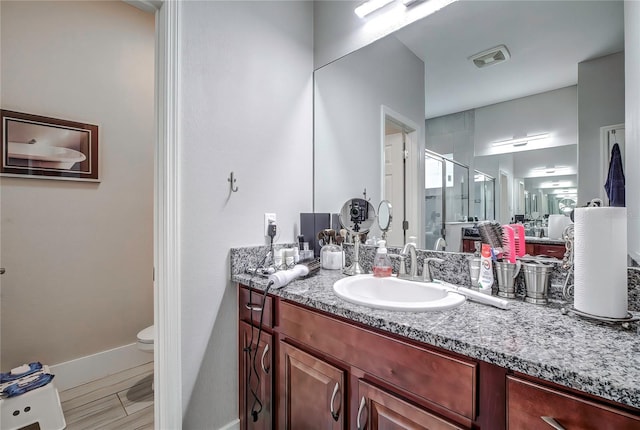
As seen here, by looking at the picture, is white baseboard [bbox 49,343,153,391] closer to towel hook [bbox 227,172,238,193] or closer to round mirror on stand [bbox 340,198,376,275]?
towel hook [bbox 227,172,238,193]

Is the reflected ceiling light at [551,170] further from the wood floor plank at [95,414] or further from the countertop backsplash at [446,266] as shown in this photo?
the wood floor plank at [95,414]

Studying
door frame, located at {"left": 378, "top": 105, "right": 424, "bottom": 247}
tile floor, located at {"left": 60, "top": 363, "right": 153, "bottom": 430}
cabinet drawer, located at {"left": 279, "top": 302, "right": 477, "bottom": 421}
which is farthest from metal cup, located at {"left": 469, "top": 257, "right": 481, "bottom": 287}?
tile floor, located at {"left": 60, "top": 363, "right": 153, "bottom": 430}

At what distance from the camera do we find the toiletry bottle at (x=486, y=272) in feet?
3.45

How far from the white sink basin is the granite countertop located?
21 millimetres

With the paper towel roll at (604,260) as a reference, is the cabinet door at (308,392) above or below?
below

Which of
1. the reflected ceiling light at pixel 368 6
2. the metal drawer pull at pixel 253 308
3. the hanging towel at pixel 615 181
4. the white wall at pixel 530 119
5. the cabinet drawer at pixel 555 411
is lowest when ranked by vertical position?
the metal drawer pull at pixel 253 308

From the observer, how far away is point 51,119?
193 cm

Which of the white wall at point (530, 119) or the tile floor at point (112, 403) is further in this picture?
the tile floor at point (112, 403)

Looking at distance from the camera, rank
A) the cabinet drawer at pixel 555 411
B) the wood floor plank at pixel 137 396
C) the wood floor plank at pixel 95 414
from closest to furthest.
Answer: the cabinet drawer at pixel 555 411
the wood floor plank at pixel 95 414
the wood floor plank at pixel 137 396

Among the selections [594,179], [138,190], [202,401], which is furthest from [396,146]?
[138,190]

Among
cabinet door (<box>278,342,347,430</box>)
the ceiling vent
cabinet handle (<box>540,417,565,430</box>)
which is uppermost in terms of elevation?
the ceiling vent

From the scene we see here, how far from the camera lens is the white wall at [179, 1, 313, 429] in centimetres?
132

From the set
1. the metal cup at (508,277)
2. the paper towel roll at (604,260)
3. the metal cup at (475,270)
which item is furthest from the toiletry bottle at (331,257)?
the paper towel roll at (604,260)

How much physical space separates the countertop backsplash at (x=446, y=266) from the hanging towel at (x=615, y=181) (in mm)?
218
